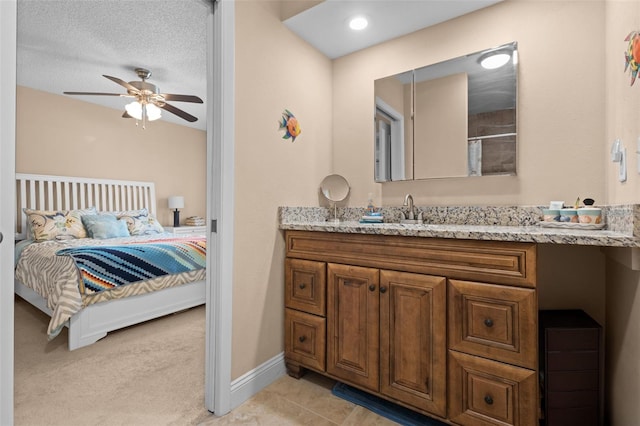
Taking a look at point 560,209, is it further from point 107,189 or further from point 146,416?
point 107,189

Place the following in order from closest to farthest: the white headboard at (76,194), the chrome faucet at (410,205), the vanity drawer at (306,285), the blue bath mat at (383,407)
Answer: the blue bath mat at (383,407), the vanity drawer at (306,285), the chrome faucet at (410,205), the white headboard at (76,194)

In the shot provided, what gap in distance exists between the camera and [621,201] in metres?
1.35

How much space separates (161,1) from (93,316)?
2546mm

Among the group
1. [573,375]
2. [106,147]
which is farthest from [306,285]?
[106,147]

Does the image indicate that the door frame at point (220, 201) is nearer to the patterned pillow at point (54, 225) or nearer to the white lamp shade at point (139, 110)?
the white lamp shade at point (139, 110)

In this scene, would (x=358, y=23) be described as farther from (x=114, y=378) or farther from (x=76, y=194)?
(x=76, y=194)

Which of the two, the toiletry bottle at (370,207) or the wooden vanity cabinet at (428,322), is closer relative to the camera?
the wooden vanity cabinet at (428,322)

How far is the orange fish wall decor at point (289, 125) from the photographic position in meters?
2.07

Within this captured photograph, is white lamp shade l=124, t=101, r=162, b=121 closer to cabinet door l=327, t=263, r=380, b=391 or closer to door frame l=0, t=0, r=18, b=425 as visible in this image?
door frame l=0, t=0, r=18, b=425

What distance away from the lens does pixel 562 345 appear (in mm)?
1366

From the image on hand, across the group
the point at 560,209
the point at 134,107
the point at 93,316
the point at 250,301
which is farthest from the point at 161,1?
the point at 560,209

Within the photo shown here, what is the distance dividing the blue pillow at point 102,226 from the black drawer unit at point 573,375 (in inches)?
176

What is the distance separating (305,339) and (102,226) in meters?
3.40

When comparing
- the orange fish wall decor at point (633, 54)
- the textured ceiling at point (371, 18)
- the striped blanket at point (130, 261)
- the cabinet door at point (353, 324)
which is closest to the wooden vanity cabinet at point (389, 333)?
the cabinet door at point (353, 324)
